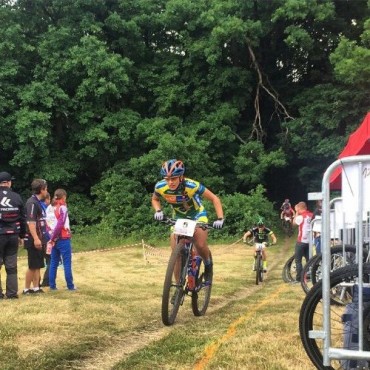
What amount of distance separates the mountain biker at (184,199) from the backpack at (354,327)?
2.42 meters

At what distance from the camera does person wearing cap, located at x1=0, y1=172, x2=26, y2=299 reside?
7.27m

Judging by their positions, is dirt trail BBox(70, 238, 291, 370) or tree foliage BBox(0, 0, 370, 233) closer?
dirt trail BBox(70, 238, 291, 370)

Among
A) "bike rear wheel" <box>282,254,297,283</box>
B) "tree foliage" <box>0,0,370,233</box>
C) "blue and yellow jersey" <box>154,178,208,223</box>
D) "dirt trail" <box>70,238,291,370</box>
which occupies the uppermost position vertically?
"tree foliage" <box>0,0,370,233</box>

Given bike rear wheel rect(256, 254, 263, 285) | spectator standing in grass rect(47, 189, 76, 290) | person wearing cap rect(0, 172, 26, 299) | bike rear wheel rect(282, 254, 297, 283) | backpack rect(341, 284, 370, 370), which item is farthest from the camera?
bike rear wheel rect(282, 254, 297, 283)

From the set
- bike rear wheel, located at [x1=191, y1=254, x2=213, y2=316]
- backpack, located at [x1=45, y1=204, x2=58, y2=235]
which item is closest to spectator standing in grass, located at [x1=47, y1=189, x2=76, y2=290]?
backpack, located at [x1=45, y1=204, x2=58, y2=235]

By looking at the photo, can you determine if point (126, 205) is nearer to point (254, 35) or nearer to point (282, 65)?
point (254, 35)

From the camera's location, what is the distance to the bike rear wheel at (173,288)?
5281mm

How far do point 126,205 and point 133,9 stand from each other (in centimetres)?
1169

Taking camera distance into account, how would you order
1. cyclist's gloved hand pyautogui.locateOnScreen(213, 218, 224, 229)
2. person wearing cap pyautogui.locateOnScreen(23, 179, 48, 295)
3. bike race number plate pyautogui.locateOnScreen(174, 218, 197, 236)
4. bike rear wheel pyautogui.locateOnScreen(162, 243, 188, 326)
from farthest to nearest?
person wearing cap pyautogui.locateOnScreen(23, 179, 48, 295), cyclist's gloved hand pyautogui.locateOnScreen(213, 218, 224, 229), bike race number plate pyautogui.locateOnScreen(174, 218, 197, 236), bike rear wheel pyautogui.locateOnScreen(162, 243, 188, 326)

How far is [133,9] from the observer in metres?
29.8

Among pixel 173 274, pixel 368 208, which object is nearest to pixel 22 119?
pixel 173 274

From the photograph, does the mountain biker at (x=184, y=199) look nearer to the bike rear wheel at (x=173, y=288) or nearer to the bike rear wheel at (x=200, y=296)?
the bike rear wheel at (x=200, y=296)

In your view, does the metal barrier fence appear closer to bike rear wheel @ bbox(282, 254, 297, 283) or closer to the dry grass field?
the dry grass field

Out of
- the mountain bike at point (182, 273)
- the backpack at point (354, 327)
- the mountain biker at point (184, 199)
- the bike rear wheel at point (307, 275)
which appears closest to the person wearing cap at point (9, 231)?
the mountain biker at point (184, 199)
